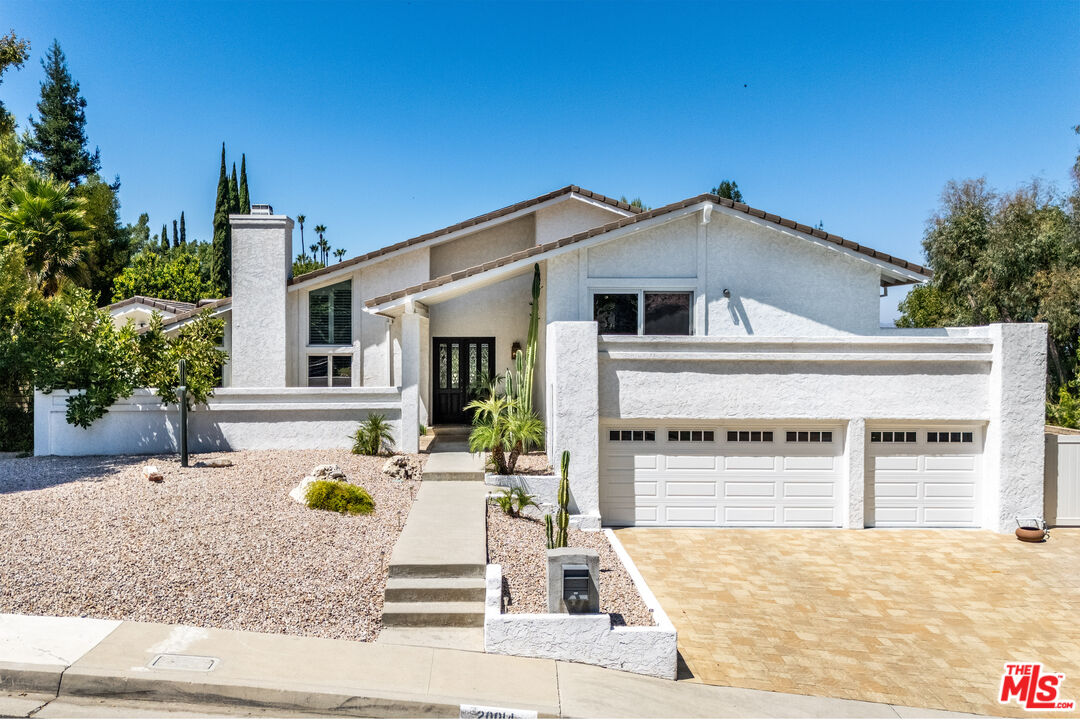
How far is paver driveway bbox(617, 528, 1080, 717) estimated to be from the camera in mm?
7027

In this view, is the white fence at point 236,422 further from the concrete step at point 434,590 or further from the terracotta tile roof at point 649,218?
the concrete step at point 434,590

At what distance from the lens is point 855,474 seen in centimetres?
1262

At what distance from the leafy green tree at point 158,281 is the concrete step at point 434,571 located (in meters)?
33.1

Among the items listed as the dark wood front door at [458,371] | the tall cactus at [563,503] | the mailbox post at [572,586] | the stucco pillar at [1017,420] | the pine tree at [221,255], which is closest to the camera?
the mailbox post at [572,586]

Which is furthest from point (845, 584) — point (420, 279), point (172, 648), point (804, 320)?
point (420, 279)

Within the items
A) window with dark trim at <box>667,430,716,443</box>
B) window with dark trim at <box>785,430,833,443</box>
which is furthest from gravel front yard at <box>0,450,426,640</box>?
window with dark trim at <box>785,430,833,443</box>

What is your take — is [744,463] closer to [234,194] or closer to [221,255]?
[221,255]

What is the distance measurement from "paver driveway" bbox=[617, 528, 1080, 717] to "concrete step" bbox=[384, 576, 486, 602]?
2.51m

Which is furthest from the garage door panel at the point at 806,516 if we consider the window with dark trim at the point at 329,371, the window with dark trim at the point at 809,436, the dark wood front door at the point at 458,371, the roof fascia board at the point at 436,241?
the window with dark trim at the point at 329,371

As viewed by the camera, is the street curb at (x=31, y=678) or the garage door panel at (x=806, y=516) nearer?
the street curb at (x=31, y=678)

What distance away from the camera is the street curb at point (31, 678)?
20.4ft

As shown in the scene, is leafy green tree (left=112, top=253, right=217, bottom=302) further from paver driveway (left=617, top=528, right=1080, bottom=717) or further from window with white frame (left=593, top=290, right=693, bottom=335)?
paver driveway (left=617, top=528, right=1080, bottom=717)
